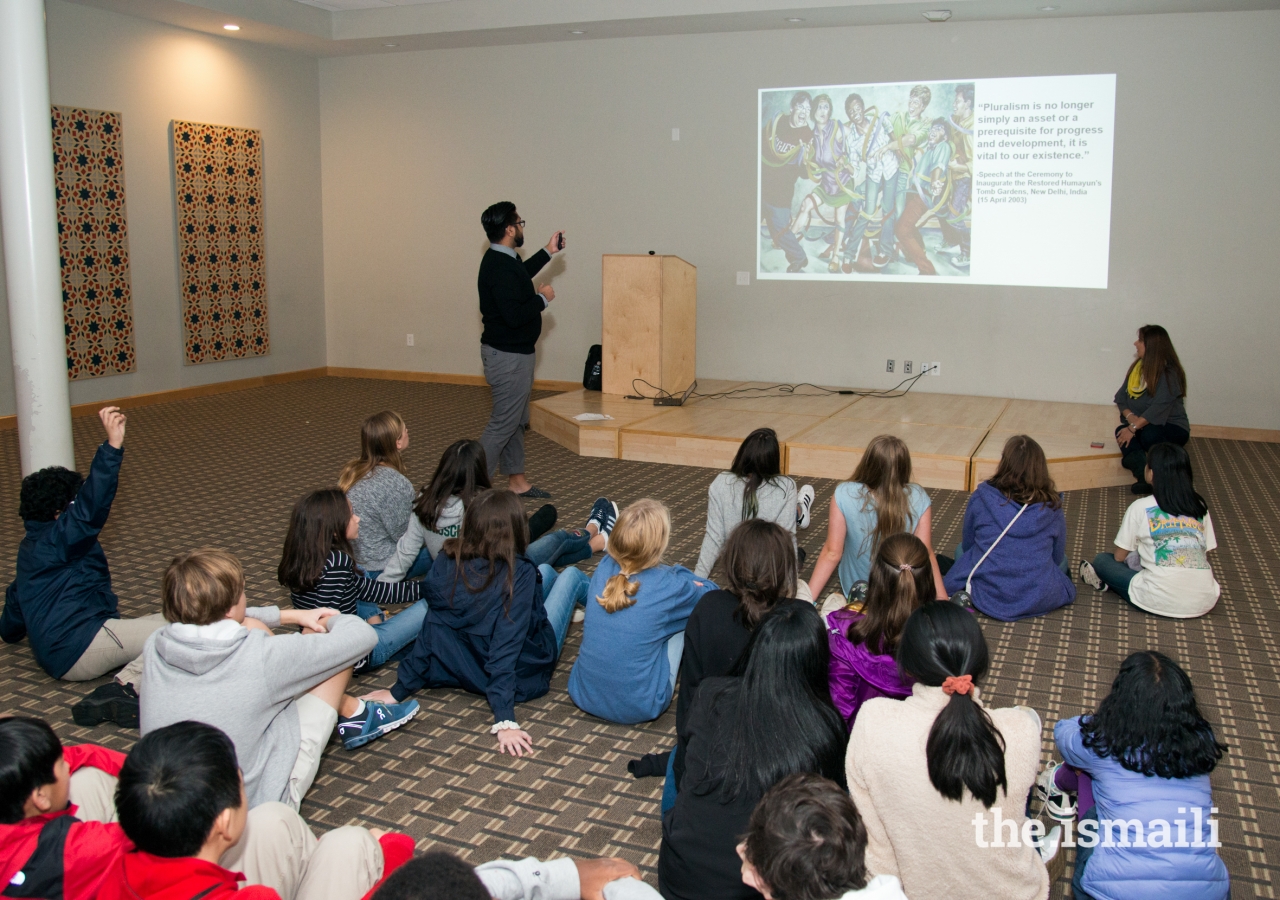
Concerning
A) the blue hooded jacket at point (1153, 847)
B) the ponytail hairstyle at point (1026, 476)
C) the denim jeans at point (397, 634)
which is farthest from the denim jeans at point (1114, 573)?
the denim jeans at point (397, 634)

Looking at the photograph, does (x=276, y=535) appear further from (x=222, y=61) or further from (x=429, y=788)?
(x=222, y=61)

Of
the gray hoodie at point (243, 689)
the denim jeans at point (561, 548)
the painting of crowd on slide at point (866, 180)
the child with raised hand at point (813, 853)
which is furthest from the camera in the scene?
the painting of crowd on slide at point (866, 180)

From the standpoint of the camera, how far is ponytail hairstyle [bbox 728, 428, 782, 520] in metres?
3.86

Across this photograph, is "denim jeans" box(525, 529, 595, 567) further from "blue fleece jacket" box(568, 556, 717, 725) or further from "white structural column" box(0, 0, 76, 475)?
"white structural column" box(0, 0, 76, 475)

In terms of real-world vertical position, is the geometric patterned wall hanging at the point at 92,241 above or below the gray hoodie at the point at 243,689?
above

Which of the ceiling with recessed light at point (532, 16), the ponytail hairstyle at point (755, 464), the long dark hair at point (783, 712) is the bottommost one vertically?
the long dark hair at point (783, 712)

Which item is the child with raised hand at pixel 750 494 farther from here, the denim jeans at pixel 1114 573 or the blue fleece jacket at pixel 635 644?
the denim jeans at pixel 1114 573

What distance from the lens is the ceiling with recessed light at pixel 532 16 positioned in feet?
23.6

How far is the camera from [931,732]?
190cm

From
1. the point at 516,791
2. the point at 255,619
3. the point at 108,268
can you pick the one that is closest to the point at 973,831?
the point at 516,791

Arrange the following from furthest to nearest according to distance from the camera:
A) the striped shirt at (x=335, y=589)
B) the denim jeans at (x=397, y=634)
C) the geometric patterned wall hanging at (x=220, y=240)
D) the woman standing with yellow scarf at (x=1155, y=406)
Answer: the geometric patterned wall hanging at (x=220, y=240)
the woman standing with yellow scarf at (x=1155, y=406)
the denim jeans at (x=397, y=634)
the striped shirt at (x=335, y=589)

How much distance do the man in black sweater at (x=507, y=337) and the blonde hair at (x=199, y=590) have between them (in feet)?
10.4

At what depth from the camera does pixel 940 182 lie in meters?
7.97

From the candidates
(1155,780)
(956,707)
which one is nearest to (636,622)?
(956,707)
